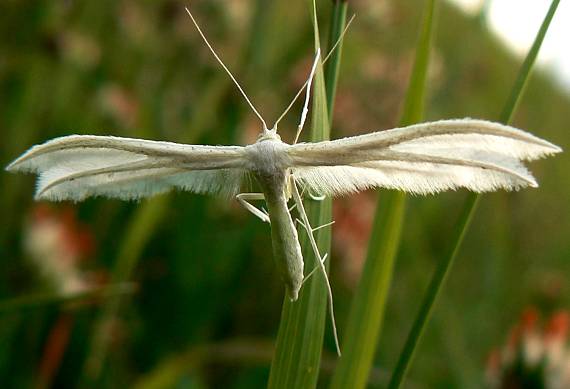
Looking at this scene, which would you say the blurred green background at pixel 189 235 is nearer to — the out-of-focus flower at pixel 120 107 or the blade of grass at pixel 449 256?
the out-of-focus flower at pixel 120 107

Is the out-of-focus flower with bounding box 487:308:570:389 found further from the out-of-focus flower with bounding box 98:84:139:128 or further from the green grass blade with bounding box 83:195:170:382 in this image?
the out-of-focus flower with bounding box 98:84:139:128

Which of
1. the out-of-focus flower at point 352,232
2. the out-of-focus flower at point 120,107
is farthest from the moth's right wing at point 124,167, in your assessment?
the out-of-focus flower at point 120,107

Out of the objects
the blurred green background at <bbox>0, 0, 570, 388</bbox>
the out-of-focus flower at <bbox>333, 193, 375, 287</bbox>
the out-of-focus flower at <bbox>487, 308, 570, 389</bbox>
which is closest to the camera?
the out-of-focus flower at <bbox>487, 308, 570, 389</bbox>

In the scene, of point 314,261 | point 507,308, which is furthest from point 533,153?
point 507,308

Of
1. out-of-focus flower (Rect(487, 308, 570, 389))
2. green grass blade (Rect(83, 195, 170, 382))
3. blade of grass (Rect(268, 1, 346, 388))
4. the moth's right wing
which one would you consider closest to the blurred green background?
green grass blade (Rect(83, 195, 170, 382))

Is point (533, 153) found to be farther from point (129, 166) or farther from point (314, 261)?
point (129, 166)

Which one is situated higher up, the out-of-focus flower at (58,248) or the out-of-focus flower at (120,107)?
→ the out-of-focus flower at (120,107)

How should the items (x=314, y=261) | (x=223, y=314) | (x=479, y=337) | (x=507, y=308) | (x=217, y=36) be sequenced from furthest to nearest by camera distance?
(x=217, y=36)
(x=507, y=308)
(x=479, y=337)
(x=223, y=314)
(x=314, y=261)
